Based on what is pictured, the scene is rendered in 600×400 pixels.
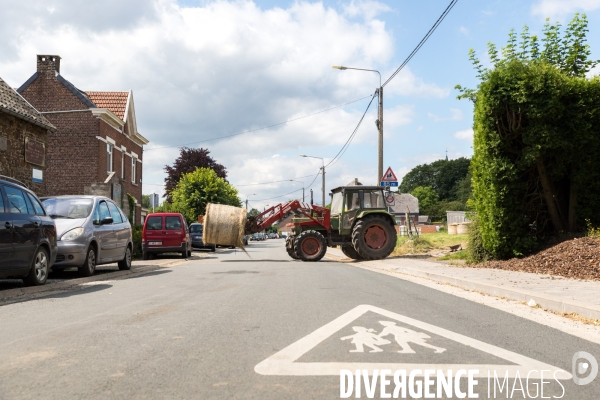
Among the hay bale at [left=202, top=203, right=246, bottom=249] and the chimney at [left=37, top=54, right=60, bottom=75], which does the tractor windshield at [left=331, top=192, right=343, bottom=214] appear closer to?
the hay bale at [left=202, top=203, right=246, bottom=249]

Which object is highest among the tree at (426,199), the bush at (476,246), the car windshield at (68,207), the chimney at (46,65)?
the chimney at (46,65)

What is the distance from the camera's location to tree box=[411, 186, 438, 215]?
11144 cm

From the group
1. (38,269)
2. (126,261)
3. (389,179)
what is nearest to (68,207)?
(126,261)

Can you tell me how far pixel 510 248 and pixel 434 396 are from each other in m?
11.2

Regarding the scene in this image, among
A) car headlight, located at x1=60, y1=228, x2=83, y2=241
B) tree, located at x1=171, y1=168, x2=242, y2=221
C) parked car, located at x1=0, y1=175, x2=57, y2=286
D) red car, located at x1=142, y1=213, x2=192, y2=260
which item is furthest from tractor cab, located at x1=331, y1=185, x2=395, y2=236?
tree, located at x1=171, y1=168, x2=242, y2=221

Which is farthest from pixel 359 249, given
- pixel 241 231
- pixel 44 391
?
pixel 44 391

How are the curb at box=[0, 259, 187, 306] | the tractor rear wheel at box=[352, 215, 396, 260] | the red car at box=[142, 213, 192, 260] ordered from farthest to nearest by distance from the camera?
the red car at box=[142, 213, 192, 260], the tractor rear wheel at box=[352, 215, 396, 260], the curb at box=[0, 259, 187, 306]

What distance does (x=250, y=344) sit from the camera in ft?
16.3

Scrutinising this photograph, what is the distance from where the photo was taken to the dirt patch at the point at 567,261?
11070 mm

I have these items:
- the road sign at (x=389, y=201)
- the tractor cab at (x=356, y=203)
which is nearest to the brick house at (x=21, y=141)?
the tractor cab at (x=356, y=203)

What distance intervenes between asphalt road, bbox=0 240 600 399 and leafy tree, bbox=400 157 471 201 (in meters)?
105

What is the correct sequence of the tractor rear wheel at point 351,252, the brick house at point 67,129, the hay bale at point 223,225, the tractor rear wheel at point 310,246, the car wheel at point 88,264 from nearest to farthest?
the car wheel at point 88,264, the hay bale at point 223,225, the tractor rear wheel at point 310,246, the tractor rear wheel at point 351,252, the brick house at point 67,129

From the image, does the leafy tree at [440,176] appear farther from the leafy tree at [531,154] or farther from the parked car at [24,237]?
the parked car at [24,237]

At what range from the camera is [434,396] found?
3.64 meters
